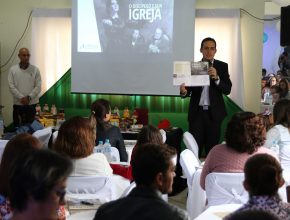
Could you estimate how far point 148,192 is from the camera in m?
2.02

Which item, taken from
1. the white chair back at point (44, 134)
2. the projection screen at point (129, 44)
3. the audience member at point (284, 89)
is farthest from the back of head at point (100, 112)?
the projection screen at point (129, 44)

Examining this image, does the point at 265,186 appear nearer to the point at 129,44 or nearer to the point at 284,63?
the point at 284,63

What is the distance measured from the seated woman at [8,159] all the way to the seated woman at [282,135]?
251cm

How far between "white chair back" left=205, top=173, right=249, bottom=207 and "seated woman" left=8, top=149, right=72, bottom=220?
7.00 ft

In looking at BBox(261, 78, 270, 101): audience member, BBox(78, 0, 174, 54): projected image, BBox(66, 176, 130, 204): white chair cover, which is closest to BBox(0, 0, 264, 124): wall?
BBox(261, 78, 270, 101): audience member

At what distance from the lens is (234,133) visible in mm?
3537

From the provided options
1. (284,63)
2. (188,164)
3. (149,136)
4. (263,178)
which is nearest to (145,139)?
(149,136)

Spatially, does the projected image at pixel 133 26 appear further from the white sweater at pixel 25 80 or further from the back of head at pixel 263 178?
the back of head at pixel 263 178

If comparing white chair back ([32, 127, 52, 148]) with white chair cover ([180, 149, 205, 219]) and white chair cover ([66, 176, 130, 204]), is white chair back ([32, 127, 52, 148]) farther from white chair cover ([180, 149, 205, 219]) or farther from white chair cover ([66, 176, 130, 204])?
white chair cover ([66, 176, 130, 204])

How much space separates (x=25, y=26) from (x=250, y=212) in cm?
813

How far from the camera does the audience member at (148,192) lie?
1.89 meters

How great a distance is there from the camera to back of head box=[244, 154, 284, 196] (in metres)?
2.25

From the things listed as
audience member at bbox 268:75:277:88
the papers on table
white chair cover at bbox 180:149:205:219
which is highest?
the papers on table

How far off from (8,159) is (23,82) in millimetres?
6032
